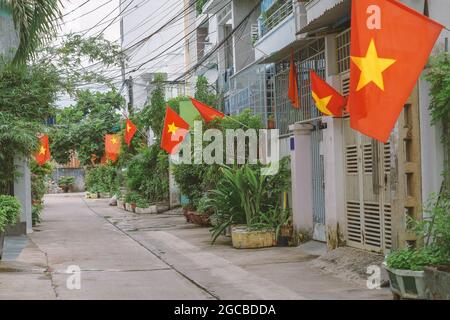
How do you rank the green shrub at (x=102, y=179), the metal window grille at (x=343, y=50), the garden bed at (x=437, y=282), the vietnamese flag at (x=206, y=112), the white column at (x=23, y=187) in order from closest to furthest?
the garden bed at (x=437, y=282) → the metal window grille at (x=343, y=50) → the vietnamese flag at (x=206, y=112) → the white column at (x=23, y=187) → the green shrub at (x=102, y=179)

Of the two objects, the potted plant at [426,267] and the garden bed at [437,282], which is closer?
the garden bed at [437,282]

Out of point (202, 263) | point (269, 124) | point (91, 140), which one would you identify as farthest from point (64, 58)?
point (91, 140)

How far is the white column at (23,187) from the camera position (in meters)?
17.7

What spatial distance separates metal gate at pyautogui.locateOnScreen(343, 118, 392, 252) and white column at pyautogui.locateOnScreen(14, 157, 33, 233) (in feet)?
30.6

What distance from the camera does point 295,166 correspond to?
14.1 metres

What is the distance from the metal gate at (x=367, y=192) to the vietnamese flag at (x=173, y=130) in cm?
727

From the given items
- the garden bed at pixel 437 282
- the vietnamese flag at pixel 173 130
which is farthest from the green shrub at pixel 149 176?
the garden bed at pixel 437 282

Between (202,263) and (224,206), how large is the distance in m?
2.61

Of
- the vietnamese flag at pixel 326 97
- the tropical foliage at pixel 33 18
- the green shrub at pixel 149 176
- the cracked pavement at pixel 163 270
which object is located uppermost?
the tropical foliage at pixel 33 18

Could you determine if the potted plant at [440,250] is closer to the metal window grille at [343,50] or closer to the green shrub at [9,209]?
the metal window grille at [343,50]

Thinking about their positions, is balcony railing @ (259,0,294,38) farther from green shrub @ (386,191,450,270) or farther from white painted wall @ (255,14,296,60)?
green shrub @ (386,191,450,270)

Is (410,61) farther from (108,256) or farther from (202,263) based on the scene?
(108,256)

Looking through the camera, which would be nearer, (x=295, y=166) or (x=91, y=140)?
(x=295, y=166)

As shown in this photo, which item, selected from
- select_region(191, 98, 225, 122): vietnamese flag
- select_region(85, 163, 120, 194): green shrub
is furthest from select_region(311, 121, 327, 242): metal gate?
select_region(85, 163, 120, 194): green shrub
